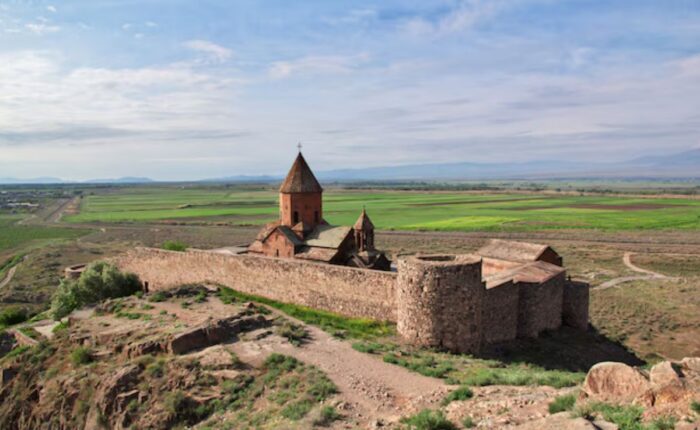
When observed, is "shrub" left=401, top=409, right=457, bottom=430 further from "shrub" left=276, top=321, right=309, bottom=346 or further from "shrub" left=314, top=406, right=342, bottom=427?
"shrub" left=276, top=321, right=309, bottom=346

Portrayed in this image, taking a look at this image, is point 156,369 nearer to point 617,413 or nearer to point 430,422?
point 430,422

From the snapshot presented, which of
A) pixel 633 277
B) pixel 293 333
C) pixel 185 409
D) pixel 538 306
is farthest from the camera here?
pixel 633 277

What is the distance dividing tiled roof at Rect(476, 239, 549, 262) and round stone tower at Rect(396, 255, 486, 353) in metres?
7.29

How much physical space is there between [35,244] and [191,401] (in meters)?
51.8

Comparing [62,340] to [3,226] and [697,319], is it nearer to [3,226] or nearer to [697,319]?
[697,319]

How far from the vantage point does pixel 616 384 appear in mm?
7117

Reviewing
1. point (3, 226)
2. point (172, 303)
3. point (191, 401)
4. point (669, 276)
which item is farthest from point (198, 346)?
point (3, 226)

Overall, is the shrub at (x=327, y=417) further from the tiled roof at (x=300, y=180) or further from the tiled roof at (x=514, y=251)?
the tiled roof at (x=300, y=180)

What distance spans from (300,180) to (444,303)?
1096 centimetres

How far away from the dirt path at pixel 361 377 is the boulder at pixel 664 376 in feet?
12.1

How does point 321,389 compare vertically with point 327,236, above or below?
→ below

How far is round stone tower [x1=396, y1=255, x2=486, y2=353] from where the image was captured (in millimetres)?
13508

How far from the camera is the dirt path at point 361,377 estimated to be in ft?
30.8

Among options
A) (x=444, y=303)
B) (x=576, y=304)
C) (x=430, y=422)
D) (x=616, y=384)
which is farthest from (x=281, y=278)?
(x=616, y=384)
